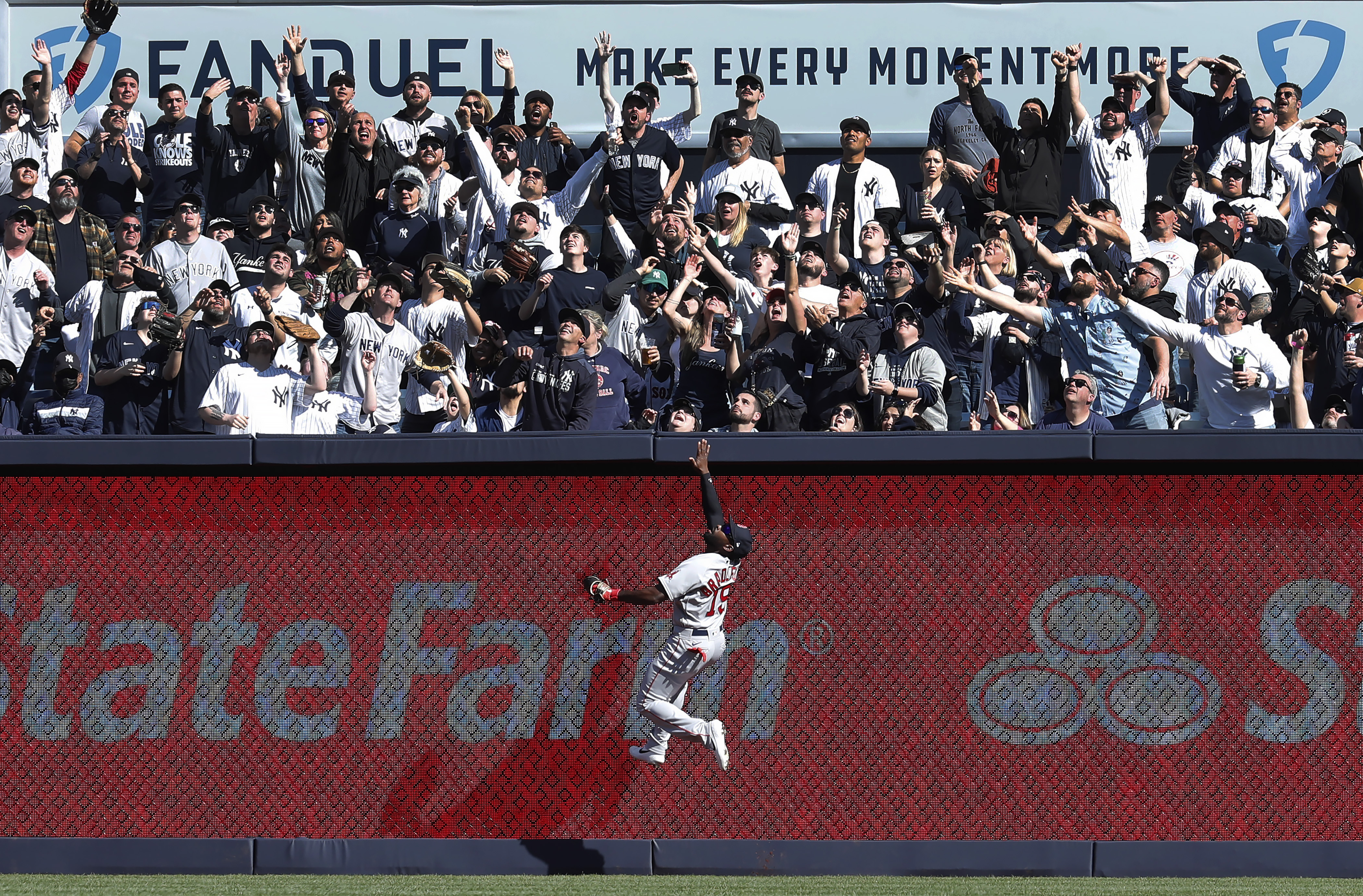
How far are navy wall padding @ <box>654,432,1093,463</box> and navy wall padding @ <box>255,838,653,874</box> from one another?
179cm

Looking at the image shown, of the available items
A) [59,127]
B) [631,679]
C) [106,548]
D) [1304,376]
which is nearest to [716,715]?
[631,679]

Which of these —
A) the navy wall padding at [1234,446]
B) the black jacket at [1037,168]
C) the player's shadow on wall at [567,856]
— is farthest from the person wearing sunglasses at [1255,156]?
the player's shadow on wall at [567,856]

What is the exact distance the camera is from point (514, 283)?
12164 mm

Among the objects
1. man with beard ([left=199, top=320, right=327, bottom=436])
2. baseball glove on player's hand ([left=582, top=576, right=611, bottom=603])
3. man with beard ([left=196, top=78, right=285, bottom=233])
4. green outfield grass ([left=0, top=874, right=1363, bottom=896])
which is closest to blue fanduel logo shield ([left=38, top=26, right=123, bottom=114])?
man with beard ([left=196, top=78, right=285, bottom=233])

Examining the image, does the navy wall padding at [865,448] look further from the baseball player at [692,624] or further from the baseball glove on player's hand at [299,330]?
the baseball glove on player's hand at [299,330]

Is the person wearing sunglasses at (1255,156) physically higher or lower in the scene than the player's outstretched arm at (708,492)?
higher

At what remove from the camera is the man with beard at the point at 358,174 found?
13.4m

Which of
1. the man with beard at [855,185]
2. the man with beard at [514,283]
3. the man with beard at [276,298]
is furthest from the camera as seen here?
the man with beard at [855,185]

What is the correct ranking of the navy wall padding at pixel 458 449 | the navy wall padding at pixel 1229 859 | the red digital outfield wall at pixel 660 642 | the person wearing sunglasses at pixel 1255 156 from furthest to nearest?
the person wearing sunglasses at pixel 1255 156
the navy wall padding at pixel 458 449
the red digital outfield wall at pixel 660 642
the navy wall padding at pixel 1229 859

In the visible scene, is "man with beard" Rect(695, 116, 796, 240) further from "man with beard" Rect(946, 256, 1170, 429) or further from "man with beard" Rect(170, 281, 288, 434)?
"man with beard" Rect(170, 281, 288, 434)

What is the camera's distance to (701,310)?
A: 37.1ft

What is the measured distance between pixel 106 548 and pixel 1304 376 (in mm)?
7906

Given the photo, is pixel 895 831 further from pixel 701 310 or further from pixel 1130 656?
pixel 701 310

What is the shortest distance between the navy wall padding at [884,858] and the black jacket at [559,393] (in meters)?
3.50
